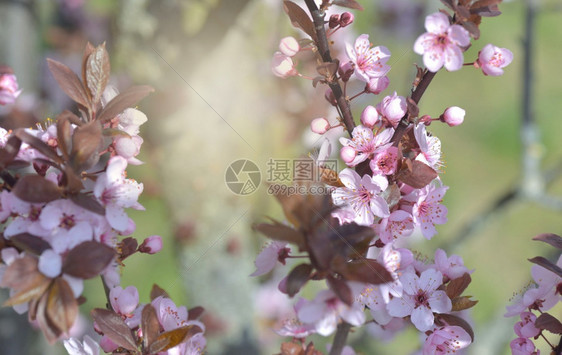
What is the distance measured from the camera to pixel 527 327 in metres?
0.80

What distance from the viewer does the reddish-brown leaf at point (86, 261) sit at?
0.64 m

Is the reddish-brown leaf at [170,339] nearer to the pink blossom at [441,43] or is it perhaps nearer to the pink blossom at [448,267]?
the pink blossom at [448,267]

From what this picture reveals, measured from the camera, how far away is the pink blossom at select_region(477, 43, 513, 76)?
0.80 m

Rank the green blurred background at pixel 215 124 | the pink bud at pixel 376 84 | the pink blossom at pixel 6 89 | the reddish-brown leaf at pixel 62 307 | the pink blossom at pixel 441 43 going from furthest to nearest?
the green blurred background at pixel 215 124 → the pink blossom at pixel 6 89 → the pink bud at pixel 376 84 → the pink blossom at pixel 441 43 → the reddish-brown leaf at pixel 62 307

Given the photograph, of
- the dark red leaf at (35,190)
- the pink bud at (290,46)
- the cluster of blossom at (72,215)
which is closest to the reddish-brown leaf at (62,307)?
the cluster of blossom at (72,215)

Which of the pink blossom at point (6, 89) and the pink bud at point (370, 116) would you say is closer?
the pink bud at point (370, 116)

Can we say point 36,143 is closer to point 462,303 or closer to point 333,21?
point 333,21

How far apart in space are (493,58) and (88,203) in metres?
0.60

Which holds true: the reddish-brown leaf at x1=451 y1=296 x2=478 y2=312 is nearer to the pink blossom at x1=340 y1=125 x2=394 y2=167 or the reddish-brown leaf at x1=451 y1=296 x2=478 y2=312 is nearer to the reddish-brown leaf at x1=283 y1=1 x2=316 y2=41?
the pink blossom at x1=340 y1=125 x2=394 y2=167

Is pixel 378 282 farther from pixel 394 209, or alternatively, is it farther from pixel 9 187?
pixel 9 187

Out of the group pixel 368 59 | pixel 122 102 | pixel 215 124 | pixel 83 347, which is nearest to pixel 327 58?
pixel 368 59

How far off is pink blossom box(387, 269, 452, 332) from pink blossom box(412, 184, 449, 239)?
0.06 metres

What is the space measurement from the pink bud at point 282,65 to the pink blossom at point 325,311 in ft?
1.25

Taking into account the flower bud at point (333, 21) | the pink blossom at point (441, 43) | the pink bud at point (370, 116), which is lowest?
the pink bud at point (370, 116)
